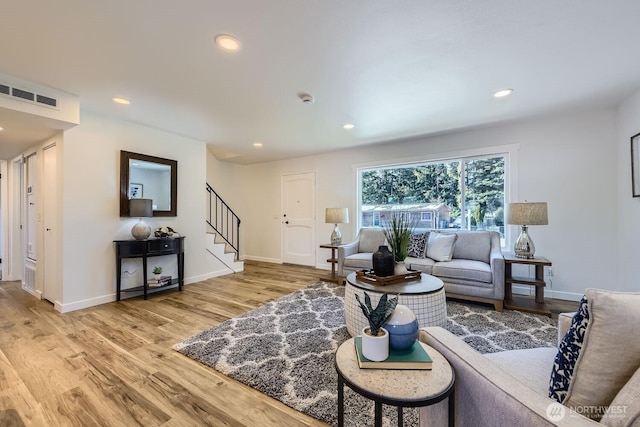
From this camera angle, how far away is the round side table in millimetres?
837

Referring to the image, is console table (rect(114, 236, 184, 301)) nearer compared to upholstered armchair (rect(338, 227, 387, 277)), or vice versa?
console table (rect(114, 236, 184, 301))

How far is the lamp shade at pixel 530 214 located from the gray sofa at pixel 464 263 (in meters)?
0.48

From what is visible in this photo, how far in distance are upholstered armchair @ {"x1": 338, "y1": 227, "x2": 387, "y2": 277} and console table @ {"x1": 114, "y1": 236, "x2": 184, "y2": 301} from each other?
2.41 metres

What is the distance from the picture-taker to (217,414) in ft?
4.97

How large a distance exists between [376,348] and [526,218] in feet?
10.1

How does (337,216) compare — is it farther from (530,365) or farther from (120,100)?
(530,365)

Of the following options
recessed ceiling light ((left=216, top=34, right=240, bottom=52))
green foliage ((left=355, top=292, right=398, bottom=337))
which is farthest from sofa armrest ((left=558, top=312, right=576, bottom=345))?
recessed ceiling light ((left=216, top=34, right=240, bottom=52))

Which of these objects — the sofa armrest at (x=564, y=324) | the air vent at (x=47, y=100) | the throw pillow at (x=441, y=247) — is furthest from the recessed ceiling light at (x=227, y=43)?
the throw pillow at (x=441, y=247)

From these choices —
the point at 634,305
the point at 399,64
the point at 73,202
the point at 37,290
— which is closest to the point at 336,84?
the point at 399,64

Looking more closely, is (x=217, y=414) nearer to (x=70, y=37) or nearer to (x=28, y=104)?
(x=70, y=37)

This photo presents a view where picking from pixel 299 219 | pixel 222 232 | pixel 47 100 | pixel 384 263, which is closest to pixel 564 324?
pixel 384 263

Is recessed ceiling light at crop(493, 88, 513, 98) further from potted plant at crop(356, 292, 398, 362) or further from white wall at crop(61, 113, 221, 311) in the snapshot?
white wall at crop(61, 113, 221, 311)

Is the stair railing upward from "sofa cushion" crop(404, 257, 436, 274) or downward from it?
upward

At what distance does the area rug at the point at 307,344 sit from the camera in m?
1.61
